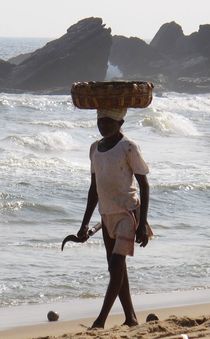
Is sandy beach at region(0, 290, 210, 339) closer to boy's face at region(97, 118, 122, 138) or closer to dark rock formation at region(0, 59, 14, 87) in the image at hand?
boy's face at region(97, 118, 122, 138)

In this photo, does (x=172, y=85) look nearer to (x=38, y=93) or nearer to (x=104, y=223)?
(x=38, y=93)

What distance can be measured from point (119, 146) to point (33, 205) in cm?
668

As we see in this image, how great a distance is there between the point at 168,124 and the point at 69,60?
21443 mm

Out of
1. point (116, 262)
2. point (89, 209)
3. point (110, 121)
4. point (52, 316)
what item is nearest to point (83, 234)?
point (89, 209)

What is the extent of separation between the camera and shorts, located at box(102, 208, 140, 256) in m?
5.42

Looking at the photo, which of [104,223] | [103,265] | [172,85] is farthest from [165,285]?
[172,85]

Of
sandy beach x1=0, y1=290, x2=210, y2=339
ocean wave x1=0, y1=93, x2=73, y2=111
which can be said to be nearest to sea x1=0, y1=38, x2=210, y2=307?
sandy beach x1=0, y1=290, x2=210, y2=339

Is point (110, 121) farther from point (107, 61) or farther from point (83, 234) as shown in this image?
point (107, 61)

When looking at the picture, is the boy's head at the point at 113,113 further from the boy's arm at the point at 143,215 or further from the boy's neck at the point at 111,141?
the boy's arm at the point at 143,215

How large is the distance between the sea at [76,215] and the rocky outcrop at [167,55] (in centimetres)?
3033

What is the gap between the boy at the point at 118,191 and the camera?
539 cm

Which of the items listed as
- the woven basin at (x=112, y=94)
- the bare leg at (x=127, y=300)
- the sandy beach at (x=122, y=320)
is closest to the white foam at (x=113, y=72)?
the sandy beach at (x=122, y=320)

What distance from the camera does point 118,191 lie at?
5.43m

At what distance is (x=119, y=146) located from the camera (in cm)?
540
